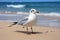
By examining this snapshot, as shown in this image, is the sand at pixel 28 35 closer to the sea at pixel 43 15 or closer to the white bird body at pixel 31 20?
the white bird body at pixel 31 20

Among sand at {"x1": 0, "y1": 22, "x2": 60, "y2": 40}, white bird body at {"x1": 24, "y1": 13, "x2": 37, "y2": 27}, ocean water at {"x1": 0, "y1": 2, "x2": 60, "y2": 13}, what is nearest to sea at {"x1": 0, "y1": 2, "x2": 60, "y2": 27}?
ocean water at {"x1": 0, "y1": 2, "x2": 60, "y2": 13}

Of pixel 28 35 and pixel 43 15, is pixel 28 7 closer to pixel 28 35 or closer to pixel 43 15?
pixel 43 15

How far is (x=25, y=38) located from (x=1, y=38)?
2.50 feet

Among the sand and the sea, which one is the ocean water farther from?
the sand

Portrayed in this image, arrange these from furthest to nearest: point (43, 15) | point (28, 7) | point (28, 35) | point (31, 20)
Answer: point (28, 7) → point (43, 15) → point (31, 20) → point (28, 35)

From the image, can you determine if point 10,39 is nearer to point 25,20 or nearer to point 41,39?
point 41,39

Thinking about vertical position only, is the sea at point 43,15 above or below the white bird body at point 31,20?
below

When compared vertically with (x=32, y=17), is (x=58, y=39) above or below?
below

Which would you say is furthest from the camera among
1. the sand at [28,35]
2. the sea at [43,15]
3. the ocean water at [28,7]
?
the ocean water at [28,7]

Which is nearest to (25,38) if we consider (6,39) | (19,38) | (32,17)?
(19,38)

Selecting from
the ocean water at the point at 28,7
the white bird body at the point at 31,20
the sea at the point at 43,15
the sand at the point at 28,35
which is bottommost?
the ocean water at the point at 28,7

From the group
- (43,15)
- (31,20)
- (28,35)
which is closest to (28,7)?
(43,15)

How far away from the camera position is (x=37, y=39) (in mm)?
6586

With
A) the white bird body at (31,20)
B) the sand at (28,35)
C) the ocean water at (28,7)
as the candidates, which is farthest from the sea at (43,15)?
the white bird body at (31,20)
